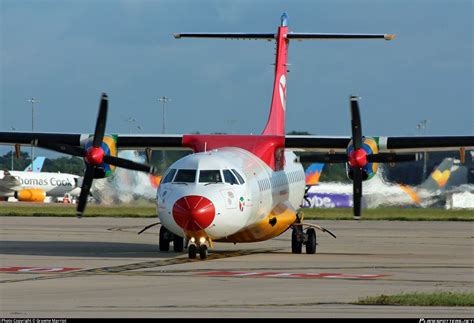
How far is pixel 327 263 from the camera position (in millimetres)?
24266

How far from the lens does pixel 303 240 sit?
1110 inches

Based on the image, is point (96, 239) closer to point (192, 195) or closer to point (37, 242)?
point (37, 242)

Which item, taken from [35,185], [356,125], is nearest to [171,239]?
[356,125]

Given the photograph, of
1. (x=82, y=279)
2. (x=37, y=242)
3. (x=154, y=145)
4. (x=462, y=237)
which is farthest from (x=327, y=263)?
(x=462, y=237)

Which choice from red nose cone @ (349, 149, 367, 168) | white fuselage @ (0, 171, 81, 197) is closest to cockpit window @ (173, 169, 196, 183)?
red nose cone @ (349, 149, 367, 168)

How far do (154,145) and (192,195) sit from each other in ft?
26.5

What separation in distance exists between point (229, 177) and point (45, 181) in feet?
271

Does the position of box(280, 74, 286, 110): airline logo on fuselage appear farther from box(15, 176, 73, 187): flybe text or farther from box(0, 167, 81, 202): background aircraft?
box(15, 176, 73, 187): flybe text

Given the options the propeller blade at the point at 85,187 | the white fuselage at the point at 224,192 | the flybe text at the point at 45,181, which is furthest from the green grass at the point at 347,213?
the flybe text at the point at 45,181

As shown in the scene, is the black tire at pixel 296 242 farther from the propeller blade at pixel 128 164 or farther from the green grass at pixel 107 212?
the green grass at pixel 107 212

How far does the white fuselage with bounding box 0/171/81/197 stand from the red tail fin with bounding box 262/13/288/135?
69.8 meters

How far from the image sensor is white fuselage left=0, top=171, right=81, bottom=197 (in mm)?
102125

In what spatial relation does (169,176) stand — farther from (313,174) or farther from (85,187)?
(313,174)

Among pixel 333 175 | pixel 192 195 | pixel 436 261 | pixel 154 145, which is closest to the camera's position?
pixel 192 195
